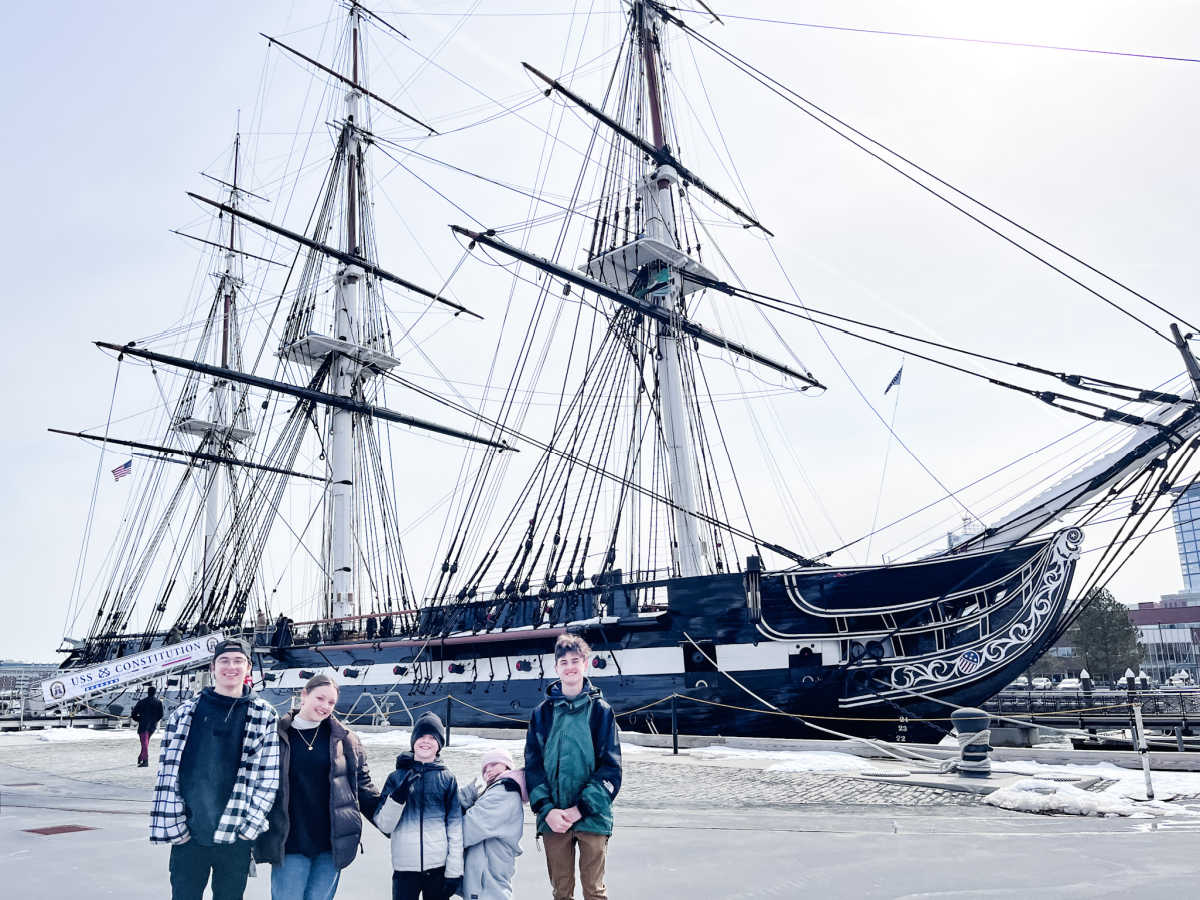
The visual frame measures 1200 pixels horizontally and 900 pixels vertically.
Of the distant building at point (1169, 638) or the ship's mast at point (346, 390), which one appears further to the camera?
the distant building at point (1169, 638)

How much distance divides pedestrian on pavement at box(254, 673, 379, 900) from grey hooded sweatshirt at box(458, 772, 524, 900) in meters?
0.51

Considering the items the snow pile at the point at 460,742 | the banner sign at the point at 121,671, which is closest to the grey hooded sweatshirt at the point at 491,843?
the snow pile at the point at 460,742

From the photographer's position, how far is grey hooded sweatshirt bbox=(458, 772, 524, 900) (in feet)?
13.0

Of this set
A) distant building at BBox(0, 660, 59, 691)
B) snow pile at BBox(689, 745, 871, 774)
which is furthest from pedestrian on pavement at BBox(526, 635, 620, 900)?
distant building at BBox(0, 660, 59, 691)

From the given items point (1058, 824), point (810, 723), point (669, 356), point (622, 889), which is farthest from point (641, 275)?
point (622, 889)

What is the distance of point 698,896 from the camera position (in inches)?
195

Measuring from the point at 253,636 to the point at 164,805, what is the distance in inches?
1007

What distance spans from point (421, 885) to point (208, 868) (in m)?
0.90

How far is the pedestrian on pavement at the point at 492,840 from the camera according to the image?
396 centimetres

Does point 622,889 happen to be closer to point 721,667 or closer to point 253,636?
point 721,667

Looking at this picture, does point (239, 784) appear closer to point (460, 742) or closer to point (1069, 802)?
point (1069, 802)

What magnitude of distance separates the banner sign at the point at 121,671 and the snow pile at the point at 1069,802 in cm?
1628

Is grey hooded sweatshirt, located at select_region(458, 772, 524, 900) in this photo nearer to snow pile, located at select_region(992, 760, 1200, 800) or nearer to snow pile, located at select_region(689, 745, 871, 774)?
snow pile, located at select_region(992, 760, 1200, 800)

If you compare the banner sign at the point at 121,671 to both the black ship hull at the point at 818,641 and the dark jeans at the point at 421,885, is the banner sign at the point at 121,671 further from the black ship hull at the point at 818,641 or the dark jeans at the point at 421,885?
the dark jeans at the point at 421,885
